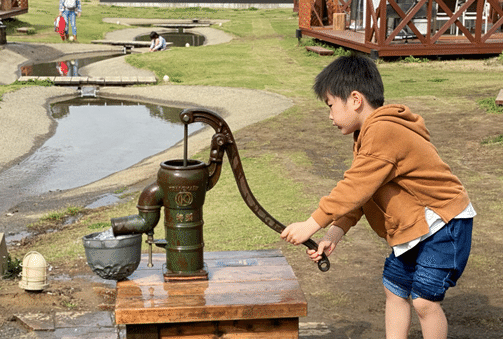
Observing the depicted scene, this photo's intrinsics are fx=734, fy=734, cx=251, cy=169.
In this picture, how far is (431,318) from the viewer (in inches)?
122

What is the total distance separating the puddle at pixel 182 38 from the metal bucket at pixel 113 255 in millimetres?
25982

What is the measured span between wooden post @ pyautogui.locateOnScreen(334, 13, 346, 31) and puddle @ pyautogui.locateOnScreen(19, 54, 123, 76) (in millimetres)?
7385

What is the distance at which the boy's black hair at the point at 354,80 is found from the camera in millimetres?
3123

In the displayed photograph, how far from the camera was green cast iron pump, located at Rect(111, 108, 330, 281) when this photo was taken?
10.3 feet

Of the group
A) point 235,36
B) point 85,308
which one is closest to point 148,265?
point 85,308

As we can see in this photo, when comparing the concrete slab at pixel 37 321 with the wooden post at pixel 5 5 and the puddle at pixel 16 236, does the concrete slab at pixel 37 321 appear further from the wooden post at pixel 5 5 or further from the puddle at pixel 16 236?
the wooden post at pixel 5 5

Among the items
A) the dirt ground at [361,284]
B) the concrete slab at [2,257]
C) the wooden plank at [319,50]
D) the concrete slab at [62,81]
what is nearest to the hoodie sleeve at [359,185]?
the dirt ground at [361,284]

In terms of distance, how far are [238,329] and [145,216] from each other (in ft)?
2.07

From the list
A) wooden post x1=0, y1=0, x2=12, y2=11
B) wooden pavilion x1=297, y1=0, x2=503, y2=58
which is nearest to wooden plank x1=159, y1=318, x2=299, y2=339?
wooden pavilion x1=297, y1=0, x2=503, y2=58

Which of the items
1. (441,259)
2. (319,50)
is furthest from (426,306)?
(319,50)

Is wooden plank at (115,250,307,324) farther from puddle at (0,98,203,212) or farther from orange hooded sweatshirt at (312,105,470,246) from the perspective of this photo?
puddle at (0,98,203,212)

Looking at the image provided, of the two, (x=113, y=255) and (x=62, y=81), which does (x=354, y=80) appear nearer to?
(x=113, y=255)

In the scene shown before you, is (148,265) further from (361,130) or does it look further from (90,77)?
(90,77)

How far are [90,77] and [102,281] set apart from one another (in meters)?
13.5
